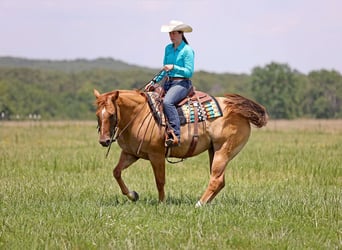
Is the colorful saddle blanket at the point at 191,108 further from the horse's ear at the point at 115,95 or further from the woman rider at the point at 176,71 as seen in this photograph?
the horse's ear at the point at 115,95

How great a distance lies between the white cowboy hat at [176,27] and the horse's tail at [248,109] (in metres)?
1.29

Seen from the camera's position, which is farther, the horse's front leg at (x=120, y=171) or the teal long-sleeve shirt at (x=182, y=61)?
the horse's front leg at (x=120, y=171)

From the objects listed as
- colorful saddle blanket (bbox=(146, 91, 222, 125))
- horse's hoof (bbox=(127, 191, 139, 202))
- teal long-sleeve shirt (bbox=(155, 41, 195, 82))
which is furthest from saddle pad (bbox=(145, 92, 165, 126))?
horse's hoof (bbox=(127, 191, 139, 202))

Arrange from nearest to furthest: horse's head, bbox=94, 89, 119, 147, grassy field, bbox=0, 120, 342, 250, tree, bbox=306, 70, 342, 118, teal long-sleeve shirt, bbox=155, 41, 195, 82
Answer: grassy field, bbox=0, 120, 342, 250 → horse's head, bbox=94, 89, 119, 147 → teal long-sleeve shirt, bbox=155, 41, 195, 82 → tree, bbox=306, 70, 342, 118

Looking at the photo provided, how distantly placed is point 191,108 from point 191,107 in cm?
2

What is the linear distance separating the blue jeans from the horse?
18 centimetres

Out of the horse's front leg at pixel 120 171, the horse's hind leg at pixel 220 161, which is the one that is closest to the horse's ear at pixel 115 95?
the horse's front leg at pixel 120 171

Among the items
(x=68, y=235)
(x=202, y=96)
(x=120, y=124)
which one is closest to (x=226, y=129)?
(x=202, y=96)

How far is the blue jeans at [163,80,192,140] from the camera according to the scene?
31.2 feet

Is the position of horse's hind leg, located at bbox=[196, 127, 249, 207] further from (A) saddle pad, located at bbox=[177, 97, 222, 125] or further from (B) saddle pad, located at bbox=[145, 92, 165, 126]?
(B) saddle pad, located at bbox=[145, 92, 165, 126]

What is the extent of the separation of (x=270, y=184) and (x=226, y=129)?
11.0 ft

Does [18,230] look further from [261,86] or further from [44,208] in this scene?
[261,86]

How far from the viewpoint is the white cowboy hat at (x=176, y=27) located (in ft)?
31.3

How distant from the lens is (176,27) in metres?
9.55
